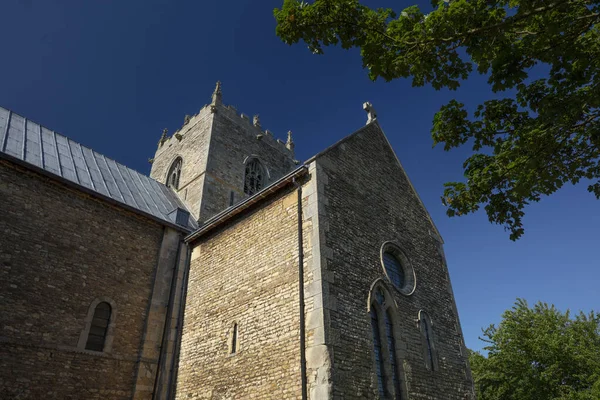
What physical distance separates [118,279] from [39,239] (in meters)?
2.35

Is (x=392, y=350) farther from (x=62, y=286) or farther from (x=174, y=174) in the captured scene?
(x=174, y=174)

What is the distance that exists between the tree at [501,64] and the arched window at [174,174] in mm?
16462

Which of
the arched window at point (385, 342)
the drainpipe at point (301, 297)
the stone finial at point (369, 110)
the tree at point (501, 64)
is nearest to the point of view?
the tree at point (501, 64)

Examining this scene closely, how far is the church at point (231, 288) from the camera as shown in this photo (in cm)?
904

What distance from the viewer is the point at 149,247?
13.1 m

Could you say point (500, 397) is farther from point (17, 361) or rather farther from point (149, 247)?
point (17, 361)

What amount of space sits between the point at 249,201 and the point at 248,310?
3140mm

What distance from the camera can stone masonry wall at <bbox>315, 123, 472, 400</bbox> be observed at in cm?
873

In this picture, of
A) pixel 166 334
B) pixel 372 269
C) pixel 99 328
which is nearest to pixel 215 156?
pixel 166 334

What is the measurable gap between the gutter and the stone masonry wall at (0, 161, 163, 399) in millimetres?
1763

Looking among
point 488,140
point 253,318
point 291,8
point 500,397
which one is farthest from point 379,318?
point 500,397

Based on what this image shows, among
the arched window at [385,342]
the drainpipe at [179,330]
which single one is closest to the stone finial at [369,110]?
the arched window at [385,342]

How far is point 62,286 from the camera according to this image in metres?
10.6

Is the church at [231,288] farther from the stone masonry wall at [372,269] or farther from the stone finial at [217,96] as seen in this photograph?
the stone finial at [217,96]
